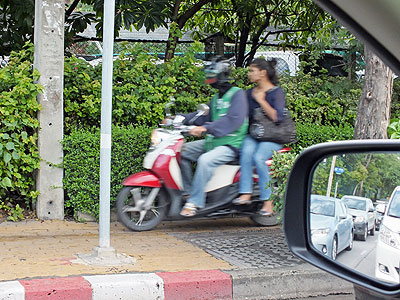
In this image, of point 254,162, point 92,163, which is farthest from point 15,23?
point 254,162

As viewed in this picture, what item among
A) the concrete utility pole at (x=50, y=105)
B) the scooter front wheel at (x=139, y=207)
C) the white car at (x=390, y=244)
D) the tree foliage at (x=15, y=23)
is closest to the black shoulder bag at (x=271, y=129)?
the scooter front wheel at (x=139, y=207)

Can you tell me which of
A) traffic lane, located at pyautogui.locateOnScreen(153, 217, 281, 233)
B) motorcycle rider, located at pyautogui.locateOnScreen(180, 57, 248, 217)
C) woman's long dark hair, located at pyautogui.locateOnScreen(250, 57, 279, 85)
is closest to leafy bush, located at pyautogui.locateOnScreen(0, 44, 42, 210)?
traffic lane, located at pyautogui.locateOnScreen(153, 217, 281, 233)

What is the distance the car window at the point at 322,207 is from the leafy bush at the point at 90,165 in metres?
5.71

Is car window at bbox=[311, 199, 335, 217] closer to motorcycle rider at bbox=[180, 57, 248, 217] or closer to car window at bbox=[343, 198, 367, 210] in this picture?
car window at bbox=[343, 198, 367, 210]

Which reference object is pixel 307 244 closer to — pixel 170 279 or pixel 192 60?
pixel 170 279

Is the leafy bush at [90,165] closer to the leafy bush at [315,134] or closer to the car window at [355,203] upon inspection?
the leafy bush at [315,134]

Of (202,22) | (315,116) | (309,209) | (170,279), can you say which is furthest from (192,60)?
(309,209)

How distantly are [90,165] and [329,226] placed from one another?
578 cm

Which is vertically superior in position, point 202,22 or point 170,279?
point 202,22

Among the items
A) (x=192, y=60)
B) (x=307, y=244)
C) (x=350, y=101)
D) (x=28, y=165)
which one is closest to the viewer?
(x=307, y=244)

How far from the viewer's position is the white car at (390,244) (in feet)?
4.04

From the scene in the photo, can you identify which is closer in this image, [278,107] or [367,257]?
[367,257]

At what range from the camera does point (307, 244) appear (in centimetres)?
148

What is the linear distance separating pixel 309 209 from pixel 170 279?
3.63 m
